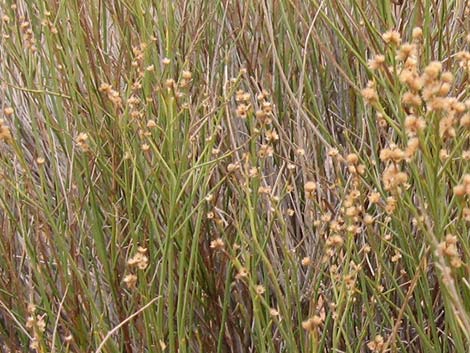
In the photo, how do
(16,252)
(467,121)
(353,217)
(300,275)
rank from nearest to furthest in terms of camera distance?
(467,121) < (353,217) < (300,275) < (16,252)

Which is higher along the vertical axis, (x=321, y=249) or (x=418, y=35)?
(x=418, y=35)

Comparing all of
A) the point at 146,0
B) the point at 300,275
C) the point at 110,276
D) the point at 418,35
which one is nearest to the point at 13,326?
the point at 110,276

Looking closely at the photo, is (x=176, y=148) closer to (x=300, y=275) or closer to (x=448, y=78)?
(x=300, y=275)

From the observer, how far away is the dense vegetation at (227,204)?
1.14 metres

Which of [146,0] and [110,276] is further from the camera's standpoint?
[146,0]

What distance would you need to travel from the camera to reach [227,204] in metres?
1.51

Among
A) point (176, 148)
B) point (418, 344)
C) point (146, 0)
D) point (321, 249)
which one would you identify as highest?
point (146, 0)

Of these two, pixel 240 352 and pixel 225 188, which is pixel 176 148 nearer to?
pixel 225 188

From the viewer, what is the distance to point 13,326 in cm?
151

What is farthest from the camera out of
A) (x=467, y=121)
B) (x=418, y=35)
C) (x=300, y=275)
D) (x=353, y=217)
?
(x=300, y=275)

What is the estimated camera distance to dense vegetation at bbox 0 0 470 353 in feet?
3.74

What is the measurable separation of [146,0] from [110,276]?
0.61 meters

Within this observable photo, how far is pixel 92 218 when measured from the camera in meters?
1.39

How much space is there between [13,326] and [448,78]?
1003 millimetres
